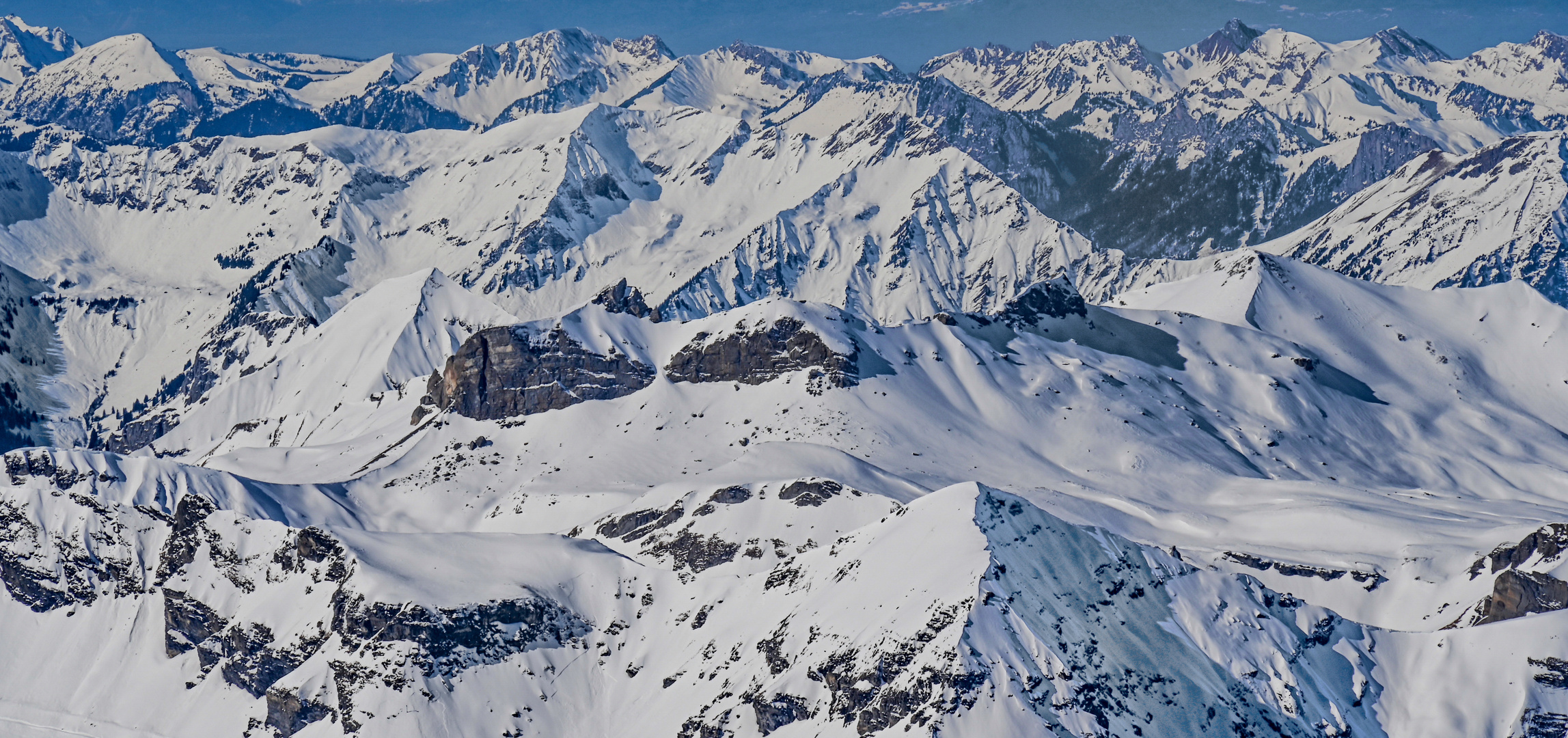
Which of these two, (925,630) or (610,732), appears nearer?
(925,630)

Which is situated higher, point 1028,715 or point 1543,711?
point 1028,715

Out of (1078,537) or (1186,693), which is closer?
(1186,693)

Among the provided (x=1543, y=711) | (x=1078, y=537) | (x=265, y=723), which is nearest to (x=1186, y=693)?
(x=1078, y=537)

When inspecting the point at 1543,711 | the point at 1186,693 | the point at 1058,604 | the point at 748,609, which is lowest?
the point at 1543,711

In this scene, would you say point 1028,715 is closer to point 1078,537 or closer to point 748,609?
point 1078,537

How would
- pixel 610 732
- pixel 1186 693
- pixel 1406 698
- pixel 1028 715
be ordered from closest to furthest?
pixel 1028 715
pixel 1186 693
pixel 1406 698
pixel 610 732

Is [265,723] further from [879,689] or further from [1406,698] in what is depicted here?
[1406,698]

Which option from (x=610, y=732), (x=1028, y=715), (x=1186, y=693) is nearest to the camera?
(x=1028, y=715)

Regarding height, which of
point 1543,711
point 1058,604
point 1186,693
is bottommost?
point 1543,711

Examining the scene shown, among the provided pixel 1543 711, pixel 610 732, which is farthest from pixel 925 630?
pixel 1543 711
